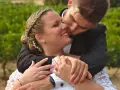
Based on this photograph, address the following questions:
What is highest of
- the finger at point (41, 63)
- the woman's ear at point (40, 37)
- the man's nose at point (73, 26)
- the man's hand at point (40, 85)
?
the man's nose at point (73, 26)

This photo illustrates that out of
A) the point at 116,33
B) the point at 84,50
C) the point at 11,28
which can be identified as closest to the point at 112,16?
the point at 116,33

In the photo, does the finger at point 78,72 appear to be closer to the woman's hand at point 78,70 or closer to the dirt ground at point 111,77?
the woman's hand at point 78,70

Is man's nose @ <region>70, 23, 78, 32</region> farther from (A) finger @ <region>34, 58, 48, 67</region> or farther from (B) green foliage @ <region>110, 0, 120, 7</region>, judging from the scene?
(B) green foliage @ <region>110, 0, 120, 7</region>

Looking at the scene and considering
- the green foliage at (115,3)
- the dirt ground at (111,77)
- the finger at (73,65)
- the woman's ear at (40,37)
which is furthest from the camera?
the green foliage at (115,3)

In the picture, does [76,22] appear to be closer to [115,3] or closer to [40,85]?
[40,85]

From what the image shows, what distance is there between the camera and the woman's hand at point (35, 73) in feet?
7.58

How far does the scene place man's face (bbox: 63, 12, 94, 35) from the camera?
241 centimetres

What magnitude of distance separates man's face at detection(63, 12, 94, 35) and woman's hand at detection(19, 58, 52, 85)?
24cm

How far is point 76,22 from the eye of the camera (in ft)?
7.95

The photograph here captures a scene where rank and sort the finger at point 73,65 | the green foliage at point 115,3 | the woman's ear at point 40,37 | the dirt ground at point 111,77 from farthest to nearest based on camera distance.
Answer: the green foliage at point 115,3, the dirt ground at point 111,77, the woman's ear at point 40,37, the finger at point 73,65

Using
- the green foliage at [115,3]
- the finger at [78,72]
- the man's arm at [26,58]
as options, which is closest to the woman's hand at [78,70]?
the finger at [78,72]

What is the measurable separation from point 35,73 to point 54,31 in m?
0.24

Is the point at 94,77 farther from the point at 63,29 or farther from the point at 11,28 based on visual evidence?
the point at 11,28

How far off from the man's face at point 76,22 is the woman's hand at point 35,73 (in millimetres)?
242
